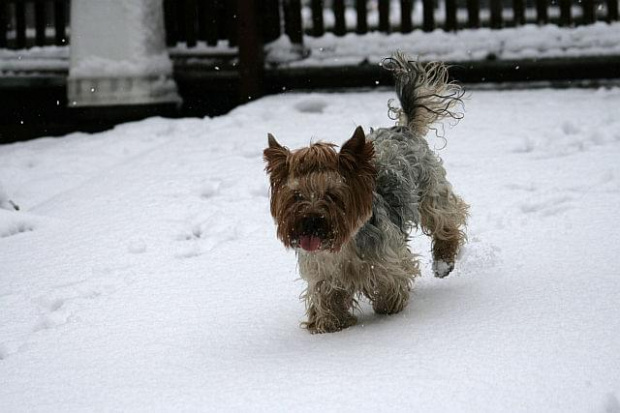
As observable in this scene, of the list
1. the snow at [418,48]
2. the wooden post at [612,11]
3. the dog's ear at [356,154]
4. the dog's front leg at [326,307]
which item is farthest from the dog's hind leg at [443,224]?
the wooden post at [612,11]

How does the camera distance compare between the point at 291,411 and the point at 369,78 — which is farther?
the point at 369,78

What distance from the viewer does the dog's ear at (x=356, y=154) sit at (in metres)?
3.98

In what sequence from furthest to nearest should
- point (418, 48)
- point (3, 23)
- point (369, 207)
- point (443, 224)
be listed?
point (3, 23), point (418, 48), point (443, 224), point (369, 207)

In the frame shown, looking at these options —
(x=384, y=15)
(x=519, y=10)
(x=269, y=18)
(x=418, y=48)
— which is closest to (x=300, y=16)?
(x=269, y=18)

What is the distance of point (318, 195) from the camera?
3.95 m

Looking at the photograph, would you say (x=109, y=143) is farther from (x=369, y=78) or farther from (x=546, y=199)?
(x=546, y=199)

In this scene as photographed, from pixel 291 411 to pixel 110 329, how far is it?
167 cm

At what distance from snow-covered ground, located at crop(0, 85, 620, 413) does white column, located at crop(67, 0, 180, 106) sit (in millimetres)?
437

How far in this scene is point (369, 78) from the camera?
30.2 ft

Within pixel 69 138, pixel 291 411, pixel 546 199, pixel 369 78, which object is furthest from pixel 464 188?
pixel 69 138

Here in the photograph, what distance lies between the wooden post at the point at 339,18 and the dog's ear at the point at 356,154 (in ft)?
17.9

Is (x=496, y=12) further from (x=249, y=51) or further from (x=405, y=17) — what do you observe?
(x=249, y=51)

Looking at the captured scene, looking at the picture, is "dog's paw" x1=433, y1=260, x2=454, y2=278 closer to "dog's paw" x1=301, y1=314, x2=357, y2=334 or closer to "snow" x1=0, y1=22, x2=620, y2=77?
"dog's paw" x1=301, y1=314, x2=357, y2=334

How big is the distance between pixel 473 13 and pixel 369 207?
18.2 feet
